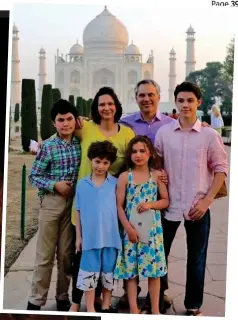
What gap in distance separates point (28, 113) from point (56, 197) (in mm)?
518

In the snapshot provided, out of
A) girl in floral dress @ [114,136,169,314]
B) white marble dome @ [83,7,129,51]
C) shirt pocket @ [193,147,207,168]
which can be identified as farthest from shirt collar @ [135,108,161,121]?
white marble dome @ [83,7,129,51]

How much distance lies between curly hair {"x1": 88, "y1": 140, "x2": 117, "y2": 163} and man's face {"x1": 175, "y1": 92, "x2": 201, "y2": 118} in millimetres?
400

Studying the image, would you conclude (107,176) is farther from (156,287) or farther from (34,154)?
(156,287)

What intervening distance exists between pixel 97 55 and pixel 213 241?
1.18 m

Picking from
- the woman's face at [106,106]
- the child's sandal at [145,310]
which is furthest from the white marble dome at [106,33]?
the child's sandal at [145,310]

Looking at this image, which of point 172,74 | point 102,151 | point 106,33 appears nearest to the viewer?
point 102,151

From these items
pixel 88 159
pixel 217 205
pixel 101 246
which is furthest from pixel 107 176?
pixel 217 205

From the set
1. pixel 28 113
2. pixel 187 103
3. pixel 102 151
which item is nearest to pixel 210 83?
pixel 187 103

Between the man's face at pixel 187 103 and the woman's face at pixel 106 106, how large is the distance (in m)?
0.34

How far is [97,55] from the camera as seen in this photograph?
309 centimetres

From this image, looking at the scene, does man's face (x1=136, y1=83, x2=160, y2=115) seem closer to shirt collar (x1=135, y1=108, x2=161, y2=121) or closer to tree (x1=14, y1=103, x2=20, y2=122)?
shirt collar (x1=135, y1=108, x2=161, y2=121)

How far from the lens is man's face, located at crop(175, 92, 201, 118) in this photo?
2889mm

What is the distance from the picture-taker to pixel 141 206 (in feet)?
9.41

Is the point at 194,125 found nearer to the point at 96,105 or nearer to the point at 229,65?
the point at 229,65
